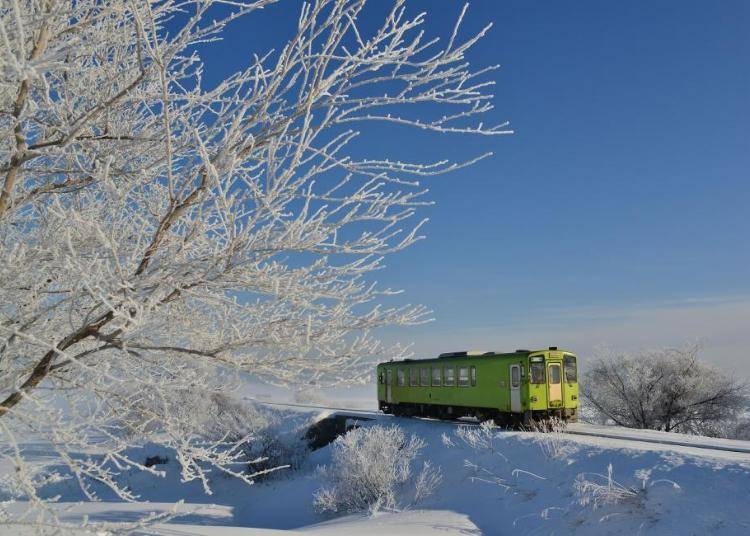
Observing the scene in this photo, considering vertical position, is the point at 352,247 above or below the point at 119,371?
above

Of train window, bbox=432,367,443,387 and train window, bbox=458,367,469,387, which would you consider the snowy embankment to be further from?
train window, bbox=432,367,443,387

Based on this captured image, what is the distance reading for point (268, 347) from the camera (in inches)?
181

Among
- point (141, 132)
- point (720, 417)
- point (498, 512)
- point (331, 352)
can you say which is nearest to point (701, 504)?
point (498, 512)

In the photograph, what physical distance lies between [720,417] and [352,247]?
29.7m

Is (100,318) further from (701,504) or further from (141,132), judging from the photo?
(701,504)

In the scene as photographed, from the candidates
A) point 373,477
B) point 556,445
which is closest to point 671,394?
point 556,445

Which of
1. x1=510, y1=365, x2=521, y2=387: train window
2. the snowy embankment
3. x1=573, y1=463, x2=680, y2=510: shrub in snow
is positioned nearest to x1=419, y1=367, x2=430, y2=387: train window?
the snowy embankment

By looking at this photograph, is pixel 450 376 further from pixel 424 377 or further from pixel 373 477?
pixel 373 477

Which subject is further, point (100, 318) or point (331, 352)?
point (331, 352)

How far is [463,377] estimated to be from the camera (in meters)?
21.3

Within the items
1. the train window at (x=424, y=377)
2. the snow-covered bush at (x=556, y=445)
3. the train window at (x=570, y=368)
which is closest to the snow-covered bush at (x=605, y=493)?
the snow-covered bush at (x=556, y=445)

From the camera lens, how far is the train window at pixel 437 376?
73.4ft

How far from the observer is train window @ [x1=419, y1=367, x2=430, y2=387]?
23186mm

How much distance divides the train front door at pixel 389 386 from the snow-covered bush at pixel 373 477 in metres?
6.27
